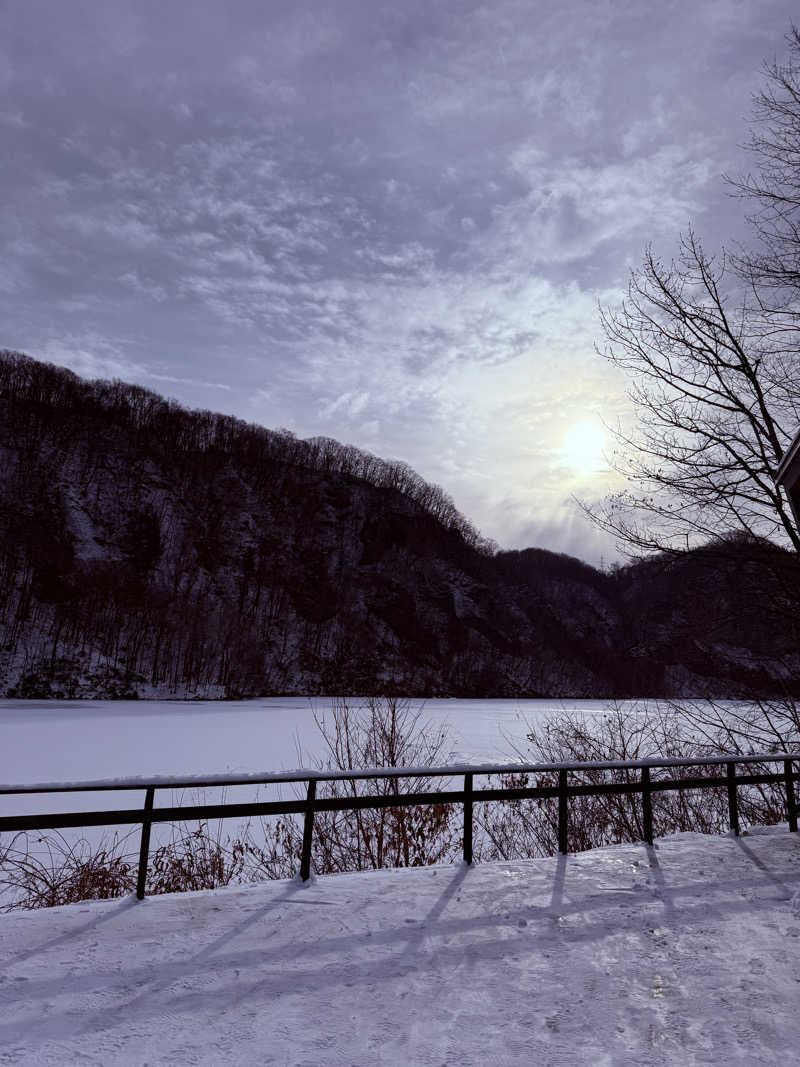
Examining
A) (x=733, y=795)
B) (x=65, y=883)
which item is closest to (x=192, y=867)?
(x=65, y=883)

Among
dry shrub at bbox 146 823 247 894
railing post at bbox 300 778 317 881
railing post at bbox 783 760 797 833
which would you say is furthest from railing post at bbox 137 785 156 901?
railing post at bbox 783 760 797 833

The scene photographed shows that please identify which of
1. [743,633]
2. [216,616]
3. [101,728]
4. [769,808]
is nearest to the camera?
[743,633]

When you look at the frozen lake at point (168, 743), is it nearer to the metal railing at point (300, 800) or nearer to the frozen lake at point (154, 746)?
the frozen lake at point (154, 746)

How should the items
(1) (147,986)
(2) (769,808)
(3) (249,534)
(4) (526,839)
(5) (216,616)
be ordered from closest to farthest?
(1) (147,986) → (2) (769,808) → (4) (526,839) → (5) (216,616) → (3) (249,534)

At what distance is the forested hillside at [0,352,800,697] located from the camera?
71106mm

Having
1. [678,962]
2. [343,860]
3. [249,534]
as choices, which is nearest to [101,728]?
[343,860]

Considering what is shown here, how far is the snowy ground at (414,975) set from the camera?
3.16 metres

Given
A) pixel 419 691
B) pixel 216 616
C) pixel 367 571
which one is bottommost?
pixel 419 691

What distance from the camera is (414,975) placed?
3906 millimetres

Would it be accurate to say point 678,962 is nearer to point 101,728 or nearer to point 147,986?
point 147,986

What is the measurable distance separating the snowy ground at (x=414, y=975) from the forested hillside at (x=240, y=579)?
46926 millimetres

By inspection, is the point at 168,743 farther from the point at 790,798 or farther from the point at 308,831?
the point at 790,798

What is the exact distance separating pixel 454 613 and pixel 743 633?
92866 millimetres

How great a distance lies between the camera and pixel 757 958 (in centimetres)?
421
